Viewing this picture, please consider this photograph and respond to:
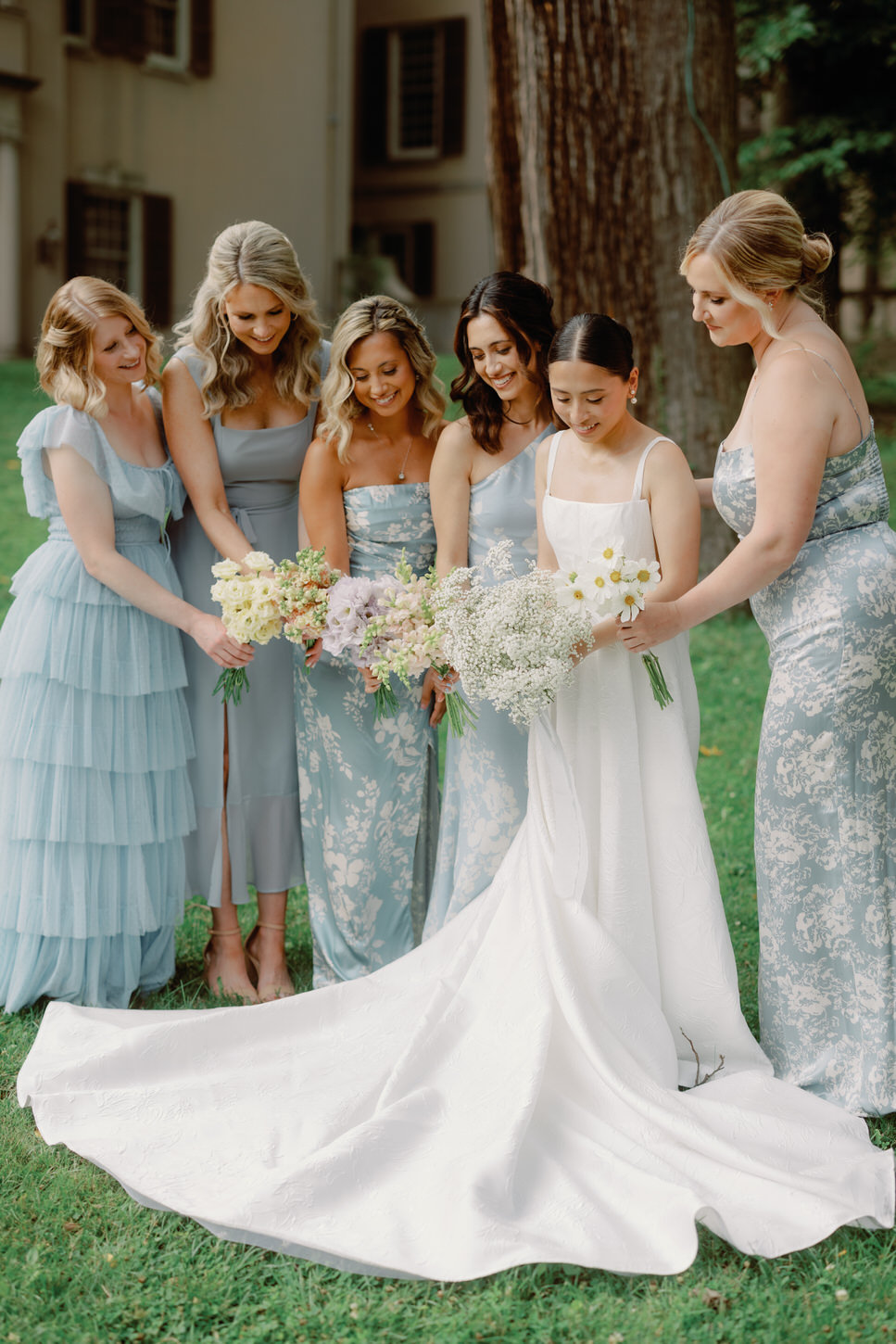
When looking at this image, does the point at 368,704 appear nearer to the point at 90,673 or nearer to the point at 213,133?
the point at 90,673

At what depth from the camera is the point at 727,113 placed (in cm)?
749

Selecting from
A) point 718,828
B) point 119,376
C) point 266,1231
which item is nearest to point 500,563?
point 119,376

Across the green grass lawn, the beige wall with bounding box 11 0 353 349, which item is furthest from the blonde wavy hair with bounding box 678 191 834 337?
the beige wall with bounding box 11 0 353 349

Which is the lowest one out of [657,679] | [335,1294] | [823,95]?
[335,1294]

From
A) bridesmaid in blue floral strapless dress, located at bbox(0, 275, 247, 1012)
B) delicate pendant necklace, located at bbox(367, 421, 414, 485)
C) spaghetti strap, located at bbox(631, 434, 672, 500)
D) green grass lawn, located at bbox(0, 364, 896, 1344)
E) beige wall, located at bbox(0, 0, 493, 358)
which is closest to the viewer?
green grass lawn, located at bbox(0, 364, 896, 1344)

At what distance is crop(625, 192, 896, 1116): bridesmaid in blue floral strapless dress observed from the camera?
326 centimetres

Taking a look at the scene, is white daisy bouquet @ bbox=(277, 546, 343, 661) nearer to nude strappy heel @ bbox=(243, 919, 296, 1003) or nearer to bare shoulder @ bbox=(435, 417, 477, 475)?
bare shoulder @ bbox=(435, 417, 477, 475)

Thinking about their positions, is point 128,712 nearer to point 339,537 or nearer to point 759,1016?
point 339,537

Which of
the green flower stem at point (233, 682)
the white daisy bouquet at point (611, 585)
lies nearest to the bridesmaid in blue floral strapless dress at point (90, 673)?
the green flower stem at point (233, 682)

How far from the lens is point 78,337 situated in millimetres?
3963

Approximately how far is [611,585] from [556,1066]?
1.29 m

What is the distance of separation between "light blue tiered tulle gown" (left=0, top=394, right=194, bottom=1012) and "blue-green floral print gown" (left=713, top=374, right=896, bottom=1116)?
75.4 inches

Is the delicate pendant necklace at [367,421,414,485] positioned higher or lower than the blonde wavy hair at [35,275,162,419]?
lower

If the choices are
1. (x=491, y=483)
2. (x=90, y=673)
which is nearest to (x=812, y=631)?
(x=491, y=483)
